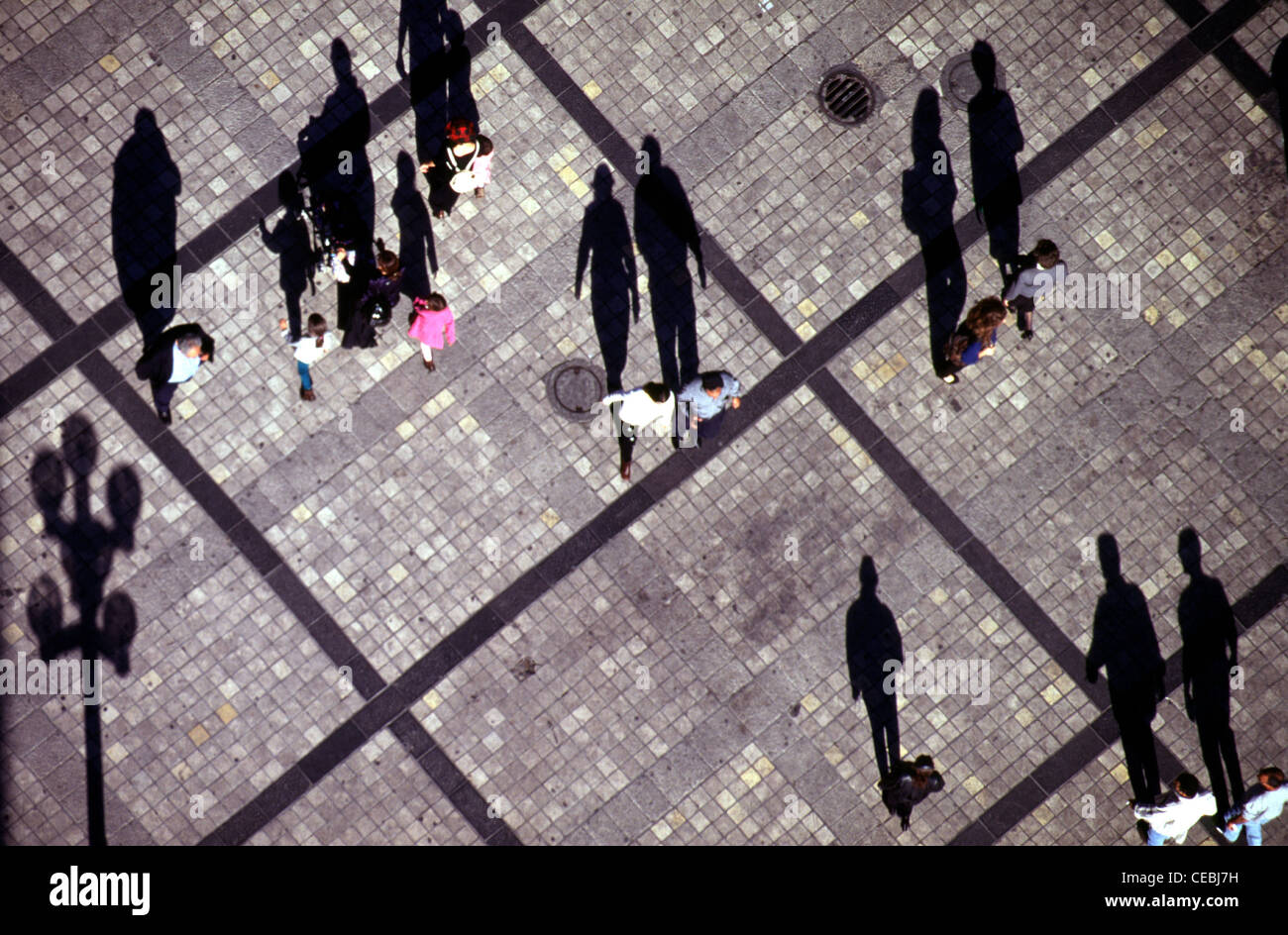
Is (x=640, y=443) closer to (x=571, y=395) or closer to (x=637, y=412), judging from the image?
(x=637, y=412)

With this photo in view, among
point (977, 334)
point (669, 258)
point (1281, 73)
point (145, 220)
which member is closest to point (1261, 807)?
point (977, 334)

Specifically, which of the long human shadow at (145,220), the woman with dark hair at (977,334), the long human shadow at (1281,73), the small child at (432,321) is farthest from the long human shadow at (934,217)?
the long human shadow at (145,220)

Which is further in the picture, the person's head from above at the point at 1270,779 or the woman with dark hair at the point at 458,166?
the person's head from above at the point at 1270,779

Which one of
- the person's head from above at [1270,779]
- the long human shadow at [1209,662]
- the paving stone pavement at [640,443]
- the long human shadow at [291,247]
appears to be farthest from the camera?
the long human shadow at [1209,662]

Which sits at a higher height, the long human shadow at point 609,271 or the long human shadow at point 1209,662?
the long human shadow at point 609,271

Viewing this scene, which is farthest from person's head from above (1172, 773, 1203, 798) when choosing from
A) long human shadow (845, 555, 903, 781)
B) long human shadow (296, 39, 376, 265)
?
long human shadow (296, 39, 376, 265)

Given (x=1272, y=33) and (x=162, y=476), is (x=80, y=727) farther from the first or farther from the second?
(x=1272, y=33)

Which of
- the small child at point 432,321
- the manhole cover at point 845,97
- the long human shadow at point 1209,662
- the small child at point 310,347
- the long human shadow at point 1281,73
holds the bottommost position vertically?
the long human shadow at point 1209,662

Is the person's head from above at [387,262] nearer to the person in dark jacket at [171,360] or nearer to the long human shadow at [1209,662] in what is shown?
the person in dark jacket at [171,360]
